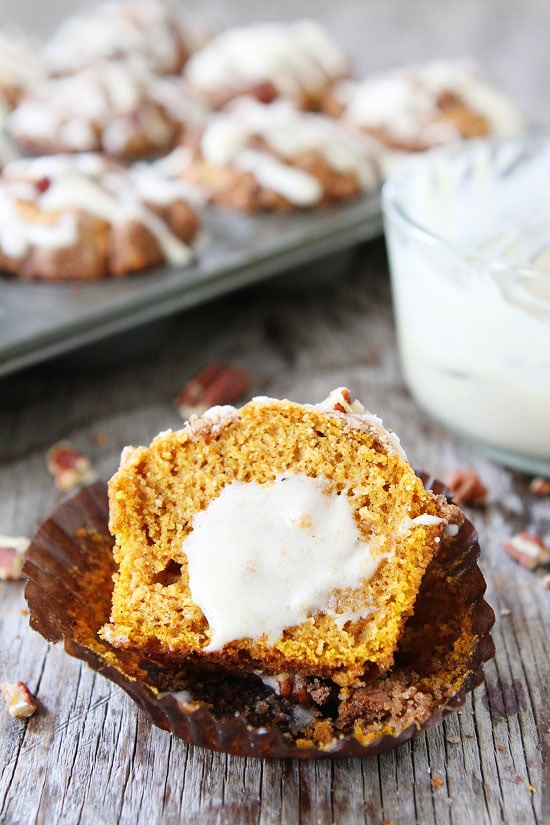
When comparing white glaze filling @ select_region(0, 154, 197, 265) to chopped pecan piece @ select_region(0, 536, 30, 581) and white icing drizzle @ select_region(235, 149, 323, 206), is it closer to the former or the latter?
white icing drizzle @ select_region(235, 149, 323, 206)

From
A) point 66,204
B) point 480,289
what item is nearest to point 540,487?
point 480,289

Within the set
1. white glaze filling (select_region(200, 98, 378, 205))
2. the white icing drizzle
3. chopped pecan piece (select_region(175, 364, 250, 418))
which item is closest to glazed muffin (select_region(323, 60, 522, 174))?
white glaze filling (select_region(200, 98, 378, 205))

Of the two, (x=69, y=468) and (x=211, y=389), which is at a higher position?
(x=69, y=468)

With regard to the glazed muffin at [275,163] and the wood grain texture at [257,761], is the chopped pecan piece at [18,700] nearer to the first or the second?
the wood grain texture at [257,761]

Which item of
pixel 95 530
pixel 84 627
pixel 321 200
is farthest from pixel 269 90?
pixel 84 627

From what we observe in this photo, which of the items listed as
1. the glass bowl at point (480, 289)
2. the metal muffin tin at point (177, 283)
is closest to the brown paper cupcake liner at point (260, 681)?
the glass bowl at point (480, 289)

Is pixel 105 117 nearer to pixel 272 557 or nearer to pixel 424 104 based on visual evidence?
pixel 424 104
